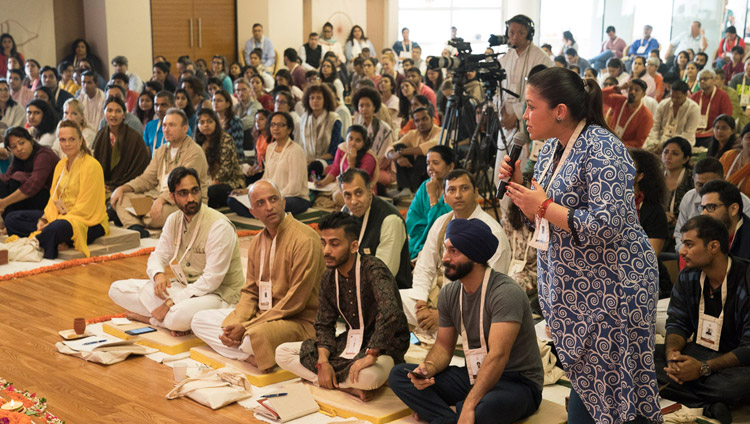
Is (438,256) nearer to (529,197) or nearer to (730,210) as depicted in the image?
(730,210)

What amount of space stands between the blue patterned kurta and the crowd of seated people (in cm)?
25

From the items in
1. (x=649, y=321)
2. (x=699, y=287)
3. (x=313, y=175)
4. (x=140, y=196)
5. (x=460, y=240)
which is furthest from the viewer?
(x=313, y=175)

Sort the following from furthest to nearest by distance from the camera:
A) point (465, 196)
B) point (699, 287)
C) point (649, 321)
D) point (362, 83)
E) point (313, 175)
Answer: point (362, 83) < point (313, 175) < point (465, 196) < point (699, 287) < point (649, 321)

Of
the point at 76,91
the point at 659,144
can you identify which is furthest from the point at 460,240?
the point at 76,91

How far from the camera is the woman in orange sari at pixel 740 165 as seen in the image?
5.20m

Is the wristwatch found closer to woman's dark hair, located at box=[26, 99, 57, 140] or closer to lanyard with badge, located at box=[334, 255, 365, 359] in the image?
lanyard with badge, located at box=[334, 255, 365, 359]

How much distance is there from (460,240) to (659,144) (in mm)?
5574

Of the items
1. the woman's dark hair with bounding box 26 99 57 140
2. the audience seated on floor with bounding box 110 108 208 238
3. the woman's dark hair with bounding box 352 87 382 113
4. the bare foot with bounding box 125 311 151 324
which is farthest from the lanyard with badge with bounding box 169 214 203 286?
the woman's dark hair with bounding box 26 99 57 140

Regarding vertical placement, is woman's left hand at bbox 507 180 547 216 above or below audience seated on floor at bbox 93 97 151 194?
above

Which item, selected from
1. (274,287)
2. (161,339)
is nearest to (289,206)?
(161,339)

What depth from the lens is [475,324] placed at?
9.79 feet

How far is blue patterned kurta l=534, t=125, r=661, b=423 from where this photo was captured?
2.07 meters

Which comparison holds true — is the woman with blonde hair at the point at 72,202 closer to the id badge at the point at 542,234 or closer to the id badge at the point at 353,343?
the id badge at the point at 353,343

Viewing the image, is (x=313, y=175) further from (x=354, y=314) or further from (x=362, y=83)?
(x=354, y=314)
